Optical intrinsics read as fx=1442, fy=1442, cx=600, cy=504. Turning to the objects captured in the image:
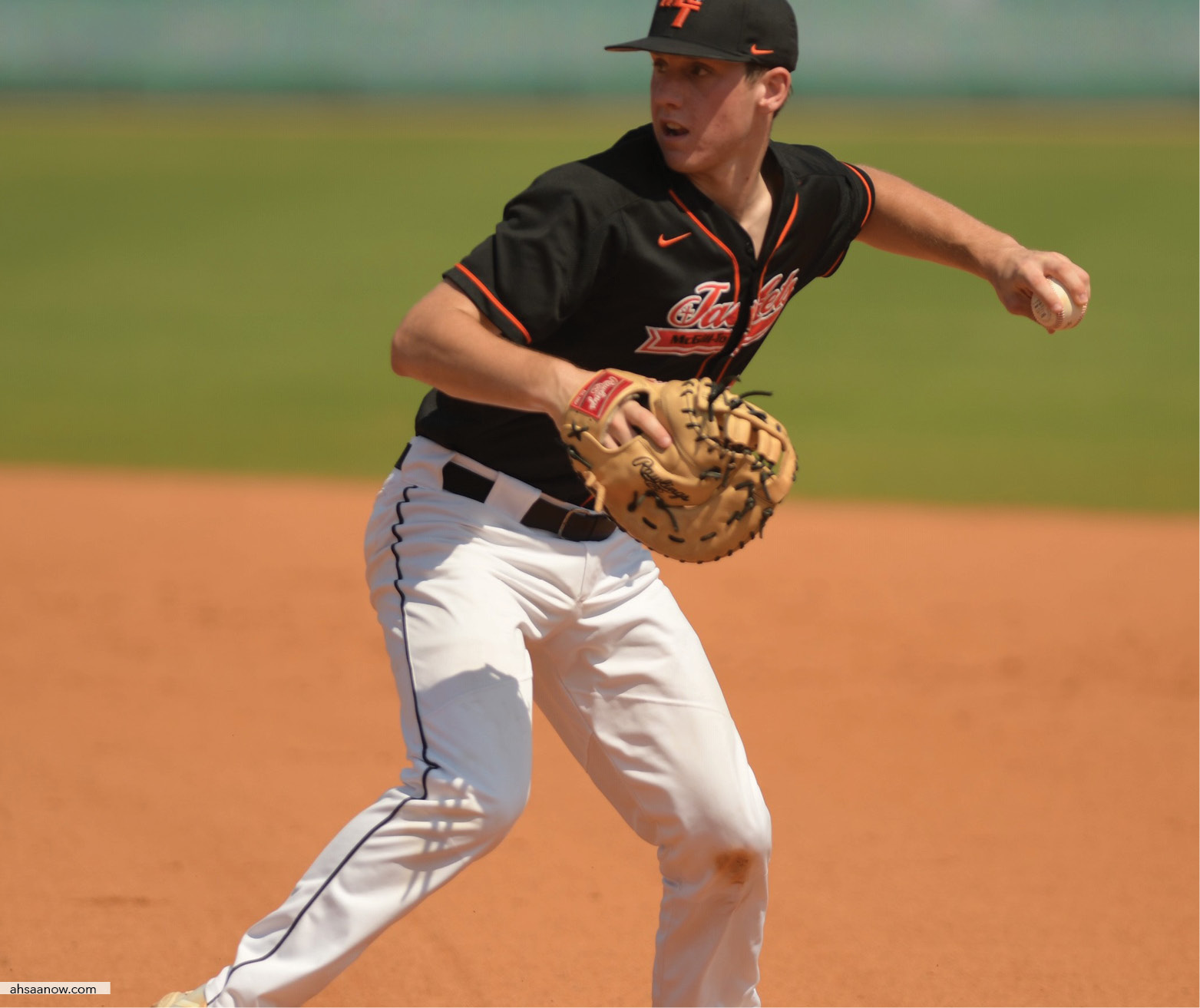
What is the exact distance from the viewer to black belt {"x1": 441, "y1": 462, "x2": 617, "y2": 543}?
2.99m

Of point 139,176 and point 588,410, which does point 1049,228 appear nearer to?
point 139,176

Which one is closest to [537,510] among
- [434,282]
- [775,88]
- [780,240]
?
[780,240]

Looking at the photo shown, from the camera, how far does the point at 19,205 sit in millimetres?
18391

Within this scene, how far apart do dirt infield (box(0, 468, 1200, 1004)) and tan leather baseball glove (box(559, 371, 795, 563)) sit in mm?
1402

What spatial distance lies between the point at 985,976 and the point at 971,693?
1994 mm

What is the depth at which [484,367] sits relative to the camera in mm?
2578

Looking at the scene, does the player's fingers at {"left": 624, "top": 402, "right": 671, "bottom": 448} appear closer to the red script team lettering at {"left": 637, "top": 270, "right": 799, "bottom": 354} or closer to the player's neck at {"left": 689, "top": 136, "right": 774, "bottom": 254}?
the red script team lettering at {"left": 637, "top": 270, "right": 799, "bottom": 354}

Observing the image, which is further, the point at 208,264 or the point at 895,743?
the point at 208,264

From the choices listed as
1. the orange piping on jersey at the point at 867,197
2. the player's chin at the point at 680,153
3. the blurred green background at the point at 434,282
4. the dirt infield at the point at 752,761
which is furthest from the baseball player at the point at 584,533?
the blurred green background at the point at 434,282

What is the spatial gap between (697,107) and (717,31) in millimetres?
150

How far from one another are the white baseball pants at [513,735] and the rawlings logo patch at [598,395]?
18.6 inches

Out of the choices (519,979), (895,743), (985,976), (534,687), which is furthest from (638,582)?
(895,743)

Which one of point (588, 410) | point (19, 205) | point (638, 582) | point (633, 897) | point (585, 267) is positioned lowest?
point (19, 205)

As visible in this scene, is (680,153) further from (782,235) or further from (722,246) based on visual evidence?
(782,235)
